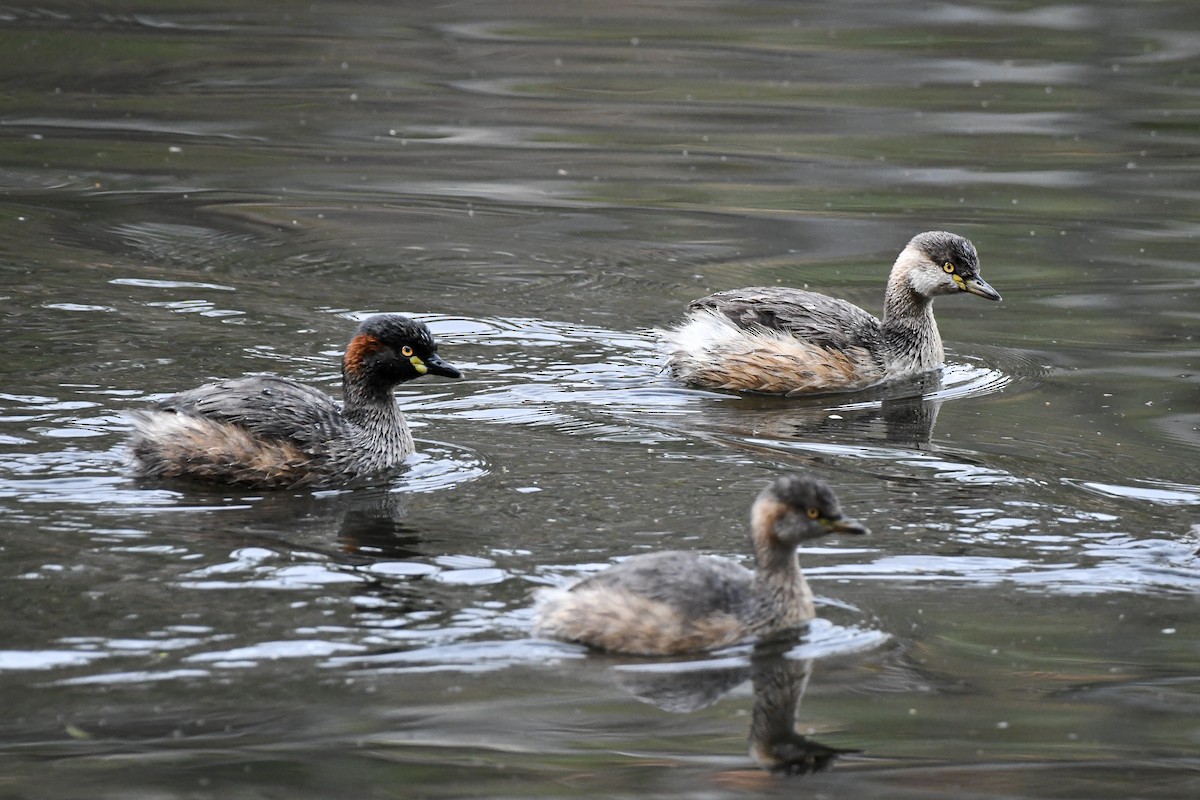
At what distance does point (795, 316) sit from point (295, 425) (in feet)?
11.8

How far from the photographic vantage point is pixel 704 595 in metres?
7.07

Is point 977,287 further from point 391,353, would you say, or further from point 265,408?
point 265,408

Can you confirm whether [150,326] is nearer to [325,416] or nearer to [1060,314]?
[325,416]

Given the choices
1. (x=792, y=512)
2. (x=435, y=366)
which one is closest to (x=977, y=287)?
(x=435, y=366)

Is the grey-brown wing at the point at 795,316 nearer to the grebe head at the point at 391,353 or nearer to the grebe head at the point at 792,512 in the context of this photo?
the grebe head at the point at 391,353

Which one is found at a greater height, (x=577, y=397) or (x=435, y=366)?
(x=435, y=366)

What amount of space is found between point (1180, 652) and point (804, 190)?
31.5 ft

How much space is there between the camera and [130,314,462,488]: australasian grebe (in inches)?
353

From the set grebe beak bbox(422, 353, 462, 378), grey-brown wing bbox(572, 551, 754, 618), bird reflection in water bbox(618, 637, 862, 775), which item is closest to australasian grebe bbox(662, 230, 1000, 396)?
grebe beak bbox(422, 353, 462, 378)

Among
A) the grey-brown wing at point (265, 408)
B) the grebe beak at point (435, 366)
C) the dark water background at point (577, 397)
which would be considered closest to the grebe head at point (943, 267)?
the dark water background at point (577, 397)

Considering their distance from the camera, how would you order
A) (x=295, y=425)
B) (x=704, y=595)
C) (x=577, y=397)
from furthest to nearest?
1. (x=577, y=397)
2. (x=295, y=425)
3. (x=704, y=595)

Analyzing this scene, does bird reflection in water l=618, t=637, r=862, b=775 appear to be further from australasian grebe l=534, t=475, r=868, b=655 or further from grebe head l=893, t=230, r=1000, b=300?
grebe head l=893, t=230, r=1000, b=300

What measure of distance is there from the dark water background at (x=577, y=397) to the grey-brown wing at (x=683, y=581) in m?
0.24

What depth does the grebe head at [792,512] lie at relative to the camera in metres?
7.25
